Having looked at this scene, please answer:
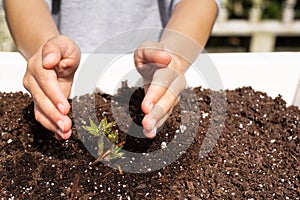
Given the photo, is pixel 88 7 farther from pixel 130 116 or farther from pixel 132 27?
pixel 130 116

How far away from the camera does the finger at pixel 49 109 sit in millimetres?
778

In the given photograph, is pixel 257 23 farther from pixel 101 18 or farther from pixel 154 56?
pixel 154 56

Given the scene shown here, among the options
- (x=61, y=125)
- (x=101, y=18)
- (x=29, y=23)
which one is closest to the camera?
(x=61, y=125)

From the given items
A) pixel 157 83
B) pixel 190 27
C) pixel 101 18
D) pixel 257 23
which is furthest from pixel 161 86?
pixel 257 23

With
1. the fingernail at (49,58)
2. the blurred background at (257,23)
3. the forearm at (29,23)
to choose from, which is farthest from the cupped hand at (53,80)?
the blurred background at (257,23)

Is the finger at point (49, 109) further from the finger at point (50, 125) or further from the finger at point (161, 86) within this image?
the finger at point (161, 86)

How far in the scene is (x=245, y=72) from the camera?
122 centimetres

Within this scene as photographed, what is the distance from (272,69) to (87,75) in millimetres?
463

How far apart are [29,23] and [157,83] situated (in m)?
0.48

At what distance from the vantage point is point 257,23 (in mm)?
3283

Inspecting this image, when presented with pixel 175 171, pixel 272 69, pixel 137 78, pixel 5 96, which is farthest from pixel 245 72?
pixel 5 96

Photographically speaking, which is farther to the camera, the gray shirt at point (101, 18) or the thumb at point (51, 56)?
the gray shirt at point (101, 18)

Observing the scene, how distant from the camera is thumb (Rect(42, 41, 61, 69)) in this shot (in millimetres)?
791

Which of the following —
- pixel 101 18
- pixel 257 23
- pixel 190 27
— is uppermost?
pixel 190 27
